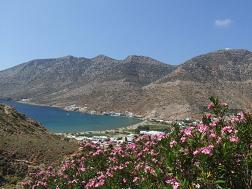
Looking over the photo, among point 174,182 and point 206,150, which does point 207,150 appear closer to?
point 206,150

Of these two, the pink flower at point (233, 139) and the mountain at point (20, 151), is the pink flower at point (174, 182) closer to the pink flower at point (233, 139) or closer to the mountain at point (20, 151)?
the pink flower at point (233, 139)

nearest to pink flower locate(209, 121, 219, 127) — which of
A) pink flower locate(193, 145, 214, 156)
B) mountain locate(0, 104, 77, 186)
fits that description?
pink flower locate(193, 145, 214, 156)

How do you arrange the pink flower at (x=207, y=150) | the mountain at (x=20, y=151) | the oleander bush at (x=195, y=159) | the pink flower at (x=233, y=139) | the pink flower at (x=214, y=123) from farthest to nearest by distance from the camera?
the mountain at (x=20, y=151) < the pink flower at (x=214, y=123) < the pink flower at (x=233, y=139) < the oleander bush at (x=195, y=159) < the pink flower at (x=207, y=150)

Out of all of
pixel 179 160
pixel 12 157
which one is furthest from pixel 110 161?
pixel 12 157

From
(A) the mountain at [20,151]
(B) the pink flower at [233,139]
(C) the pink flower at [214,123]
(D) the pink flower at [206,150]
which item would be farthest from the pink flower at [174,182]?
(A) the mountain at [20,151]

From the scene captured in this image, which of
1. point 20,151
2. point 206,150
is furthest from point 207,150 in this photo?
point 20,151

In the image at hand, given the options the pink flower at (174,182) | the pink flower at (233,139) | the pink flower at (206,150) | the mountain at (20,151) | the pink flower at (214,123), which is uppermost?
the pink flower at (214,123)

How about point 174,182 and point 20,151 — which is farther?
point 20,151

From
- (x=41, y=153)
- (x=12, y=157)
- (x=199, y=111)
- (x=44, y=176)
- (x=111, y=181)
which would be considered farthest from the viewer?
(x=199, y=111)

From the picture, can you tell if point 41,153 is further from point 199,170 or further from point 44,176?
point 199,170
